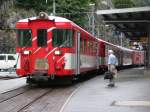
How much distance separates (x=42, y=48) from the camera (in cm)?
2619

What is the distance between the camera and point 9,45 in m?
66.9

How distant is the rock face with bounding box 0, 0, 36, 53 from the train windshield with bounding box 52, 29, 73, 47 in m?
36.4

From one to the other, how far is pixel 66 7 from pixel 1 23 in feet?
49.4

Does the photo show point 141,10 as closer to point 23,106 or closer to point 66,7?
point 23,106

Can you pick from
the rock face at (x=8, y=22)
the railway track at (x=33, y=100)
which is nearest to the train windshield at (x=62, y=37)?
the railway track at (x=33, y=100)

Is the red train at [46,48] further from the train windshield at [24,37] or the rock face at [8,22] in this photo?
the rock face at [8,22]

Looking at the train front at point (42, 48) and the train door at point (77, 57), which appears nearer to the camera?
the train front at point (42, 48)

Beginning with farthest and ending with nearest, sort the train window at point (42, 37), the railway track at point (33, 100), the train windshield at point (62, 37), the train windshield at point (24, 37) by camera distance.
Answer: the train windshield at point (24, 37) < the train window at point (42, 37) < the train windshield at point (62, 37) < the railway track at point (33, 100)

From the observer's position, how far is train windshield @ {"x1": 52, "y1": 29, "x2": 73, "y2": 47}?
26.2 m

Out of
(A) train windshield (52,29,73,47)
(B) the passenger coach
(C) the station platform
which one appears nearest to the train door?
(B) the passenger coach

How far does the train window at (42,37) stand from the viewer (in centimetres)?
2637

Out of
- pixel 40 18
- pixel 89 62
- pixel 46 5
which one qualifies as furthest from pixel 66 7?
pixel 40 18

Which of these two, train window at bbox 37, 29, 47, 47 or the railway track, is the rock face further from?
the railway track

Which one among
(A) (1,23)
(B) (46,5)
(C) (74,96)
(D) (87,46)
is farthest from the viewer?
(B) (46,5)
